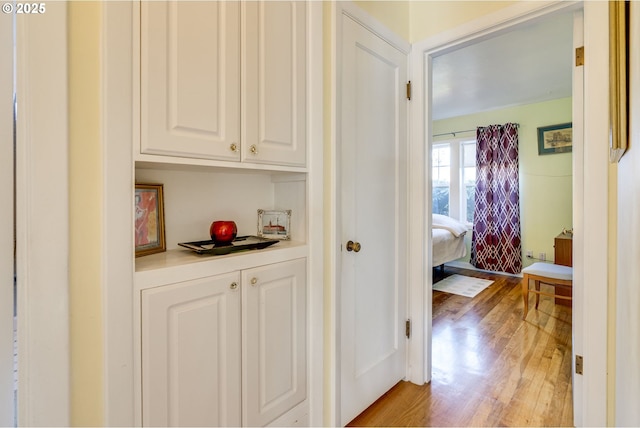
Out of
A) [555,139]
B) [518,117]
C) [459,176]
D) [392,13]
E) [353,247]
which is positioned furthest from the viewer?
[459,176]

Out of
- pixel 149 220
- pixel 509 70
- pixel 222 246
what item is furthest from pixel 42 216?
pixel 509 70

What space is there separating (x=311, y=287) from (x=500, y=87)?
386 centimetres

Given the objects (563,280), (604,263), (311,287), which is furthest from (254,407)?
(563,280)

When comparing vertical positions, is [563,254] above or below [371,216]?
below

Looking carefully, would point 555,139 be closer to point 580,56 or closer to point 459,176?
point 459,176

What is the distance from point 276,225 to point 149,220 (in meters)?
0.53

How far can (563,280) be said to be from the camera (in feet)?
8.82

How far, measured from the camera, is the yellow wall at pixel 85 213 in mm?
760

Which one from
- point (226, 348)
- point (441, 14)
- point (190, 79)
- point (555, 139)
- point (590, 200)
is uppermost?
point (441, 14)

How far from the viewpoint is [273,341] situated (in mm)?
1195

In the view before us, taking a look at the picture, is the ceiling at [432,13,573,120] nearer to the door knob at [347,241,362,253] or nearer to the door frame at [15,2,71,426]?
the door knob at [347,241,362,253]

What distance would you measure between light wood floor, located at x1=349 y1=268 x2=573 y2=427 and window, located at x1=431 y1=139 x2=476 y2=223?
233 centimetres

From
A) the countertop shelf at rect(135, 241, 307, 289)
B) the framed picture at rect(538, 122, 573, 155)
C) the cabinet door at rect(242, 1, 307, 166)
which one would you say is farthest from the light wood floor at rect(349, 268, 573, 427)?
the framed picture at rect(538, 122, 573, 155)

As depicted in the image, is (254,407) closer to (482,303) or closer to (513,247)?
(482,303)
